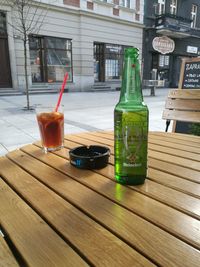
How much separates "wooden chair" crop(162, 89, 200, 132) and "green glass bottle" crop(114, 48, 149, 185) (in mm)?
1379

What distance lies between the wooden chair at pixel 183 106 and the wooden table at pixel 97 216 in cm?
114

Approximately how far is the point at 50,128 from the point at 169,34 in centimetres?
1508

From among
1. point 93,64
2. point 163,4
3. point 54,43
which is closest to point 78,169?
point 54,43

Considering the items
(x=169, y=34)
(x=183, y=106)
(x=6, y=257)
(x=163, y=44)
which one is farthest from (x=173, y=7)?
(x=6, y=257)

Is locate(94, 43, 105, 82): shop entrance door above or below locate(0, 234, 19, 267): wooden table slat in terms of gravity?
above

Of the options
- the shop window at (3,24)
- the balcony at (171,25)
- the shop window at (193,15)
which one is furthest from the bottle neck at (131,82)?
the shop window at (193,15)

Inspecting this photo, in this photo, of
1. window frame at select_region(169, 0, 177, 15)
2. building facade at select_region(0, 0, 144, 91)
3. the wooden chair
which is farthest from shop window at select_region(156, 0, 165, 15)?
the wooden chair

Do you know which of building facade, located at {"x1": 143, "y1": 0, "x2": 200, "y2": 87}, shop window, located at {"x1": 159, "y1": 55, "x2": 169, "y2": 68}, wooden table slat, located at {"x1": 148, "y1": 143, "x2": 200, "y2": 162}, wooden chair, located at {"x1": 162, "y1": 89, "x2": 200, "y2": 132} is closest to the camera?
wooden table slat, located at {"x1": 148, "y1": 143, "x2": 200, "y2": 162}

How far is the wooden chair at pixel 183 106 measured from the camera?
1962mm

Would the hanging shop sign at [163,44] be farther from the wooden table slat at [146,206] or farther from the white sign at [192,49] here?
the wooden table slat at [146,206]

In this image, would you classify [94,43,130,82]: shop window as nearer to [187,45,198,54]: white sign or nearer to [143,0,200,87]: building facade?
[143,0,200,87]: building facade

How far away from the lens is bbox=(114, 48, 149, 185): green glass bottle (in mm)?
658

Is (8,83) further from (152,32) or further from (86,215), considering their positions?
(86,215)

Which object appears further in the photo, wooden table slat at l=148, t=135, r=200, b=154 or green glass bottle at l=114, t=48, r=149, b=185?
wooden table slat at l=148, t=135, r=200, b=154
